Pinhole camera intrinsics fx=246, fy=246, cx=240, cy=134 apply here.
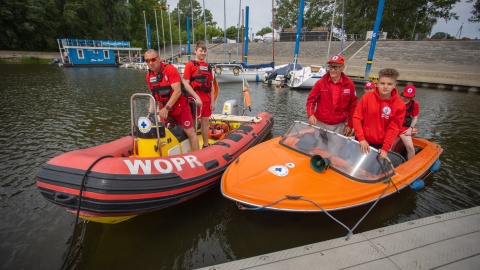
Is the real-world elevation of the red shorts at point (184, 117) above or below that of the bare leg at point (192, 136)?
above

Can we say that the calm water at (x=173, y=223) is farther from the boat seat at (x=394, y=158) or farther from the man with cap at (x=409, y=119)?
the man with cap at (x=409, y=119)

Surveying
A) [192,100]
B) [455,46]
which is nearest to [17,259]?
[192,100]

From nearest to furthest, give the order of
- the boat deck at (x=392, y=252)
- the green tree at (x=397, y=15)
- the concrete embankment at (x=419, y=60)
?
the boat deck at (x=392, y=252) → the concrete embankment at (x=419, y=60) → the green tree at (x=397, y=15)

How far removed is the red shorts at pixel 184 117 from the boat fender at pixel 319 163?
2.07 metres

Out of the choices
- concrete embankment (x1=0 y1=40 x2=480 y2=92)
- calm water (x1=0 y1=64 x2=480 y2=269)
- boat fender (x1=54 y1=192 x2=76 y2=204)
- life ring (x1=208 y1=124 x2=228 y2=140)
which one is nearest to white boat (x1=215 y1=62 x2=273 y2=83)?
concrete embankment (x1=0 y1=40 x2=480 y2=92)

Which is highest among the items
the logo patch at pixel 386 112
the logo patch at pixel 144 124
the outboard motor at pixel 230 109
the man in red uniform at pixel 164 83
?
the man in red uniform at pixel 164 83

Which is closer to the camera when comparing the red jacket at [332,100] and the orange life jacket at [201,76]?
the red jacket at [332,100]

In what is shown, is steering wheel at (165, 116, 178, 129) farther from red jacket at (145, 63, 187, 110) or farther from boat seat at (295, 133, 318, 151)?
boat seat at (295, 133, 318, 151)

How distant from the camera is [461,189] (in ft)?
15.6

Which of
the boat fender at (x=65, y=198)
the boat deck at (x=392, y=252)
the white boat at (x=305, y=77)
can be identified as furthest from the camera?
the white boat at (x=305, y=77)

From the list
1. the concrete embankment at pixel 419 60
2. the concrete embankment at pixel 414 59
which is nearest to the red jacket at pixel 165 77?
the concrete embankment at pixel 414 59

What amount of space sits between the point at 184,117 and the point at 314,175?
224 cm

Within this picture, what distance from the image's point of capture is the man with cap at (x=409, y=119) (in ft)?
14.3

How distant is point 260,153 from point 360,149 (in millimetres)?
1462
